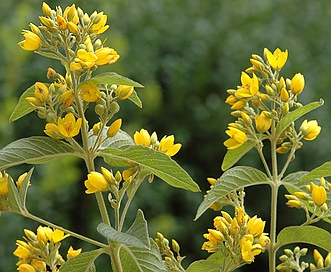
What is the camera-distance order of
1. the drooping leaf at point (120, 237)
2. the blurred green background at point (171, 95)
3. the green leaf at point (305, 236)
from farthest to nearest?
1. the blurred green background at point (171, 95)
2. the green leaf at point (305, 236)
3. the drooping leaf at point (120, 237)

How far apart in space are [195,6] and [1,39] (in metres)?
1.21

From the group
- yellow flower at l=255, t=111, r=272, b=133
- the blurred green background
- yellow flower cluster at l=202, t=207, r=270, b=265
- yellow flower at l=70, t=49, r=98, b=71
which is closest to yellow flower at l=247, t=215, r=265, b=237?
yellow flower cluster at l=202, t=207, r=270, b=265

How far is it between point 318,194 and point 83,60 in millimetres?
258

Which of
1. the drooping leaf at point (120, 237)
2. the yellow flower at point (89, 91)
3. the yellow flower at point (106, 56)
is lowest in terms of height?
the drooping leaf at point (120, 237)

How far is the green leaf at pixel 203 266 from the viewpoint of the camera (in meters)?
0.68

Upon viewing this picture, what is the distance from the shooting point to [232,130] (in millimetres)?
733

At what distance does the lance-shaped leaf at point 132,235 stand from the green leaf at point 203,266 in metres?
0.08

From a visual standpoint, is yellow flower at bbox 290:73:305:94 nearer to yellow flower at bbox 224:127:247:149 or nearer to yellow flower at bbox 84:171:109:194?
yellow flower at bbox 224:127:247:149

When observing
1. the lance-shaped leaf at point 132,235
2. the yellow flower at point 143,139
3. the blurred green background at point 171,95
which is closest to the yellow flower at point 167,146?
the yellow flower at point 143,139

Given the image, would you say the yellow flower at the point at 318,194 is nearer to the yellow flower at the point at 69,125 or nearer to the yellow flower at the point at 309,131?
the yellow flower at the point at 309,131

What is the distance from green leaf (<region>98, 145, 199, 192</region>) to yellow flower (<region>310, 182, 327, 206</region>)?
0.13 metres

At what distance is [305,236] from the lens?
71 centimetres

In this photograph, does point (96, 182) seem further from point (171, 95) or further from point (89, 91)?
point (171, 95)

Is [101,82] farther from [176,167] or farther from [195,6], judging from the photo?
[195,6]
